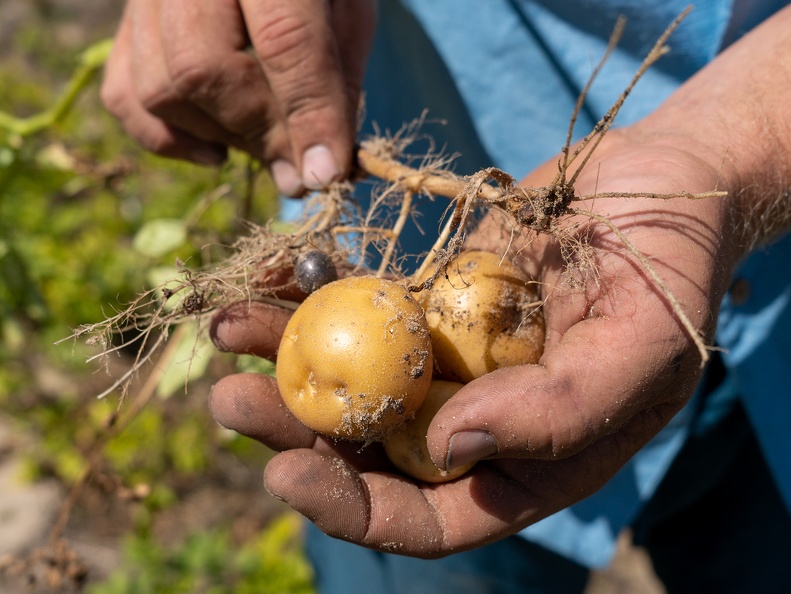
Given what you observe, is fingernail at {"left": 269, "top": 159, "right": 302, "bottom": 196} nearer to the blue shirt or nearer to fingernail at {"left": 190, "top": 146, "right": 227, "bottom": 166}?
fingernail at {"left": 190, "top": 146, "right": 227, "bottom": 166}

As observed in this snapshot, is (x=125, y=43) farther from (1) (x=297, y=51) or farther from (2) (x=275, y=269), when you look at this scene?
(2) (x=275, y=269)

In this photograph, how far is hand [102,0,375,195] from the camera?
1563 mm

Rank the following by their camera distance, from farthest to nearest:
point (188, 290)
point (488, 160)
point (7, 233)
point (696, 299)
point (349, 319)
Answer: point (7, 233) < point (488, 160) < point (188, 290) < point (349, 319) < point (696, 299)

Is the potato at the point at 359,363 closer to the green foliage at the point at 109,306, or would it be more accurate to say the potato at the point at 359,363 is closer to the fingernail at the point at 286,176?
the fingernail at the point at 286,176

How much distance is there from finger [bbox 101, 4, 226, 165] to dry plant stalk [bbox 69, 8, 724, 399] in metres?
0.37

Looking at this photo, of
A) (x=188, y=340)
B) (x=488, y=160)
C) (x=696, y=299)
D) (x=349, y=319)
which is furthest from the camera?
(x=488, y=160)

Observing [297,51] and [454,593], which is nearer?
[297,51]

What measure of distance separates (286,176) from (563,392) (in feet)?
3.43

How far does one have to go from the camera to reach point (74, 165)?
2.65m

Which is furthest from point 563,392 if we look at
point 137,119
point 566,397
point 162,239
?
point 162,239

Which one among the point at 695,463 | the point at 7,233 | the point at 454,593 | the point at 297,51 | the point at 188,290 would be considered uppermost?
the point at 297,51

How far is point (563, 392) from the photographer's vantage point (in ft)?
3.62

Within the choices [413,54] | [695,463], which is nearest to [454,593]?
[695,463]

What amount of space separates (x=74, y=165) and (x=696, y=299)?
238cm
